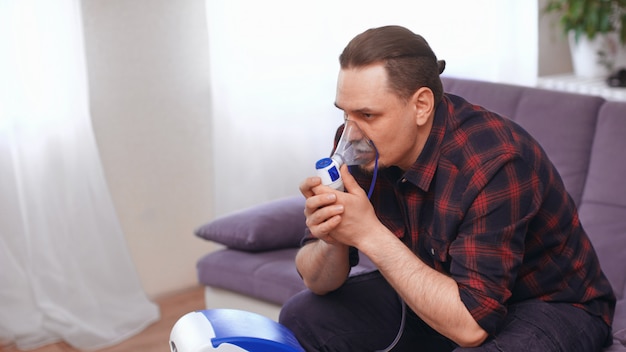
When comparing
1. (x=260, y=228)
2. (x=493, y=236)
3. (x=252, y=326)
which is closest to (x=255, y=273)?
(x=260, y=228)

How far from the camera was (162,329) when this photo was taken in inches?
116

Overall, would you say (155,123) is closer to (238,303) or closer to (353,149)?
(238,303)

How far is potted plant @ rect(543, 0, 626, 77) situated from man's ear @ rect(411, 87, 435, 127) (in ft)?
5.56

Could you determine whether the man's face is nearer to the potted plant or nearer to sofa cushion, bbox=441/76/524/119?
sofa cushion, bbox=441/76/524/119

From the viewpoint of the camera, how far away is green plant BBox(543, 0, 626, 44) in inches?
124

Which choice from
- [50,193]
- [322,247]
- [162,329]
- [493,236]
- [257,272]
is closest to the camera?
[493,236]

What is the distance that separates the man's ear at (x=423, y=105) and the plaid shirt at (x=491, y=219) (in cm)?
3

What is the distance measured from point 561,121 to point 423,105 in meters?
0.92

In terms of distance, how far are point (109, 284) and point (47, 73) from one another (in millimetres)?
738

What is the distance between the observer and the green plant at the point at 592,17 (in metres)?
3.14

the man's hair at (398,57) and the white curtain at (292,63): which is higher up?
the man's hair at (398,57)

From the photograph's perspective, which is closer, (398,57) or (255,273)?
(398,57)

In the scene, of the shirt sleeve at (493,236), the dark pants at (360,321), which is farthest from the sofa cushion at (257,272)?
the shirt sleeve at (493,236)

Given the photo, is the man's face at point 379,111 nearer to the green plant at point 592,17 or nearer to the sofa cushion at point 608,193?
the sofa cushion at point 608,193
